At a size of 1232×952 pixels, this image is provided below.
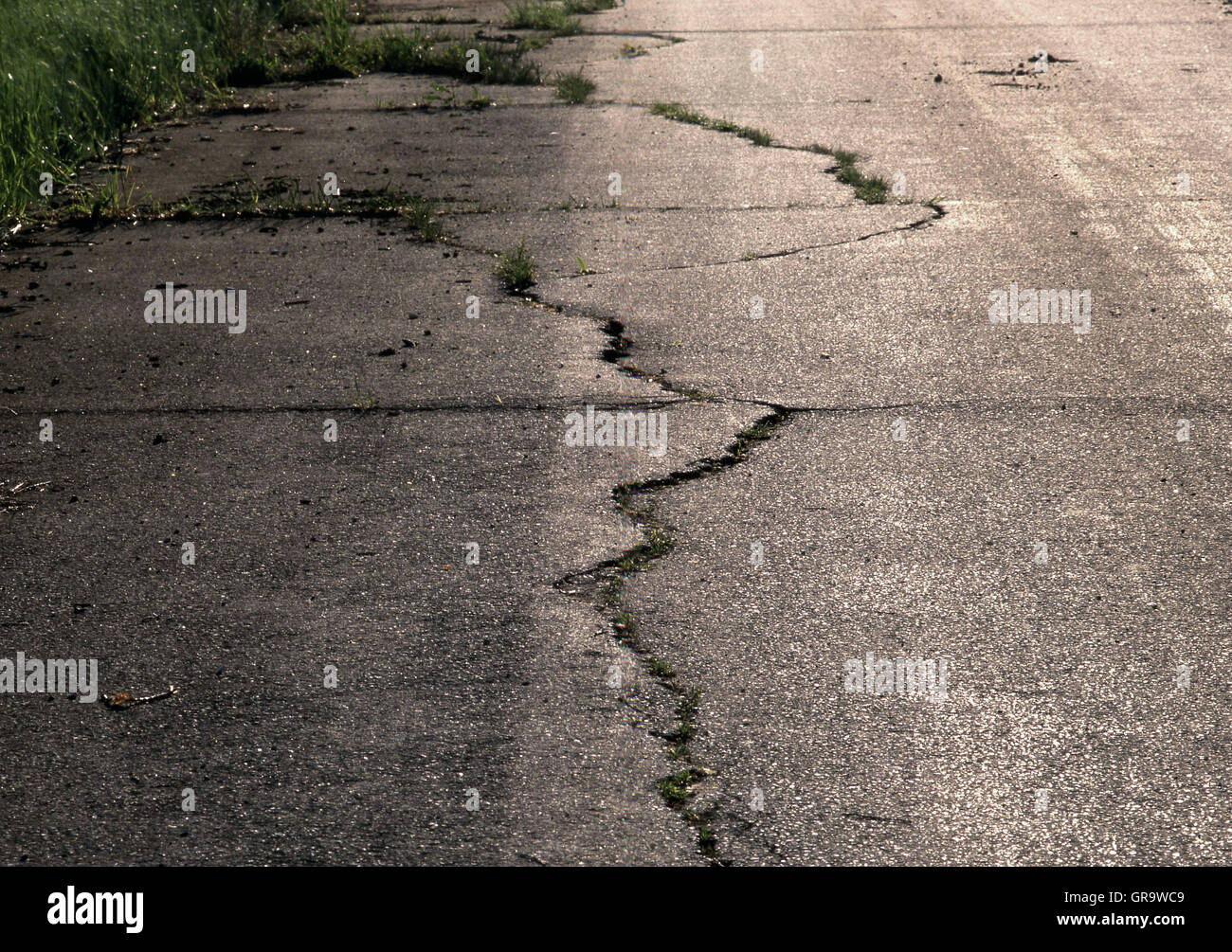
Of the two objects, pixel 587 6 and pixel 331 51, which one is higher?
pixel 587 6

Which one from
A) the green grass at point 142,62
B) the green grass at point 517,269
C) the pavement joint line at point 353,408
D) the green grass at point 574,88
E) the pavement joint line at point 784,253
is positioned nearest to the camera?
the pavement joint line at point 353,408

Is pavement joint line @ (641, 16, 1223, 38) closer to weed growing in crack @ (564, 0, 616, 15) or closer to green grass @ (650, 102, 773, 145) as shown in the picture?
weed growing in crack @ (564, 0, 616, 15)

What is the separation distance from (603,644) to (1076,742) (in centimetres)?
140

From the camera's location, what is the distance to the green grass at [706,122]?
9609mm

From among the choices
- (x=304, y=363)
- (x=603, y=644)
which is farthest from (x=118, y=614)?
(x=304, y=363)

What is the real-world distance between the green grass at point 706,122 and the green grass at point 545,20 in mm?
3729

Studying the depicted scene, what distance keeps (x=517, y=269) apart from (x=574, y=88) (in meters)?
4.71

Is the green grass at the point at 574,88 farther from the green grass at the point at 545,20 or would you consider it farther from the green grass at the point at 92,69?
the green grass at the point at 92,69

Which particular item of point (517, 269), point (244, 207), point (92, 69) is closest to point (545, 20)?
point (92, 69)

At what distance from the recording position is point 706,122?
10.2 m

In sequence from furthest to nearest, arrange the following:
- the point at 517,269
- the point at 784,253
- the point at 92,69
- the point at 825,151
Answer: the point at 92,69 → the point at 825,151 → the point at 784,253 → the point at 517,269

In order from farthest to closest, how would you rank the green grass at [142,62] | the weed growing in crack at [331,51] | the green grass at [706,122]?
the weed growing in crack at [331,51] < the green grass at [706,122] < the green grass at [142,62]

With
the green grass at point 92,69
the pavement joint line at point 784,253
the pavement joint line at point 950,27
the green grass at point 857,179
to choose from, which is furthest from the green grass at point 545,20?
the pavement joint line at point 784,253

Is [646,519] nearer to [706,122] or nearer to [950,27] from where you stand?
[706,122]
